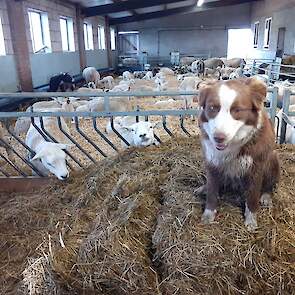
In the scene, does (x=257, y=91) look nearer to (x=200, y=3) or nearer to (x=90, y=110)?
(x=90, y=110)

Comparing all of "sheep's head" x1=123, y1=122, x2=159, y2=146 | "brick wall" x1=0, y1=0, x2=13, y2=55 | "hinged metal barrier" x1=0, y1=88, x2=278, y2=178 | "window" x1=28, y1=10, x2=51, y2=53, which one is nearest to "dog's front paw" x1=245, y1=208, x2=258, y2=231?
"hinged metal barrier" x1=0, y1=88, x2=278, y2=178

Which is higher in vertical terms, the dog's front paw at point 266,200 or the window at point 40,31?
the window at point 40,31

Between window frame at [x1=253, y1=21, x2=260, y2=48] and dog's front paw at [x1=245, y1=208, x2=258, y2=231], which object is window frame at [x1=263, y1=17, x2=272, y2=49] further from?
dog's front paw at [x1=245, y1=208, x2=258, y2=231]

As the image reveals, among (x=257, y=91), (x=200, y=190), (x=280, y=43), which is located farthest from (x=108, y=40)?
(x=257, y=91)

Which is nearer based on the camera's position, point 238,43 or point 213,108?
point 213,108

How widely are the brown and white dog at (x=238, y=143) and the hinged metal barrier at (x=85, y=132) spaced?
2.98ft

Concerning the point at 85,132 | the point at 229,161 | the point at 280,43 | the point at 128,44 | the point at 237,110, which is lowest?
the point at 85,132

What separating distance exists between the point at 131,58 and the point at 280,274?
2279cm

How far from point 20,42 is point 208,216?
29.2ft

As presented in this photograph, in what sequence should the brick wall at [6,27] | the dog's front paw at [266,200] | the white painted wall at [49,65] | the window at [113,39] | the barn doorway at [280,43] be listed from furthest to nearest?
the window at [113,39] → the barn doorway at [280,43] → the white painted wall at [49,65] → the brick wall at [6,27] → the dog's front paw at [266,200]

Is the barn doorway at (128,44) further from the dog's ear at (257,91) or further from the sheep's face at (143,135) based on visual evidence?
the dog's ear at (257,91)

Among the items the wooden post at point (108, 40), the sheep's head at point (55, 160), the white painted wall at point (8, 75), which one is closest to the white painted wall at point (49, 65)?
the white painted wall at point (8, 75)

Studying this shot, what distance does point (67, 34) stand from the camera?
1391cm

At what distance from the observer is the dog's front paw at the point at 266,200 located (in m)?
1.96
